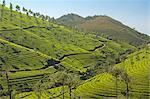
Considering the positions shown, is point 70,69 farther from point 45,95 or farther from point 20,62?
point 45,95

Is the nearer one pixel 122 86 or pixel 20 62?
pixel 122 86

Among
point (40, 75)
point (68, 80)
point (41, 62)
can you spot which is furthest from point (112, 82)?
point (41, 62)

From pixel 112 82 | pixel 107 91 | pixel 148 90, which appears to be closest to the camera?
pixel 148 90

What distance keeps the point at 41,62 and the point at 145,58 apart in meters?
61.9

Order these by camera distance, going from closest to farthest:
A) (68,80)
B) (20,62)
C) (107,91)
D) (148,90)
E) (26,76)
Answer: (68,80) → (148,90) → (107,91) → (26,76) → (20,62)

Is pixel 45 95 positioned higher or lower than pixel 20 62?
lower

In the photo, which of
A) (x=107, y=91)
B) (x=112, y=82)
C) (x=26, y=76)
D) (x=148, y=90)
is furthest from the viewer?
(x=26, y=76)

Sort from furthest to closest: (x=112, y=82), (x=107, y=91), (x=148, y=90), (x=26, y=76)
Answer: (x=26, y=76) → (x=112, y=82) → (x=107, y=91) → (x=148, y=90)

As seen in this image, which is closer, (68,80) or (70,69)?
(68,80)

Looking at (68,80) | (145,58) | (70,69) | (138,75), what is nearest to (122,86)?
(138,75)

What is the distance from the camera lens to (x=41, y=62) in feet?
614

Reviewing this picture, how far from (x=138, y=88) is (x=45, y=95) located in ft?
135

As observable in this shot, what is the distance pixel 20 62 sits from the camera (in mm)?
179875

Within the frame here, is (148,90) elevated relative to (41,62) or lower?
lower
